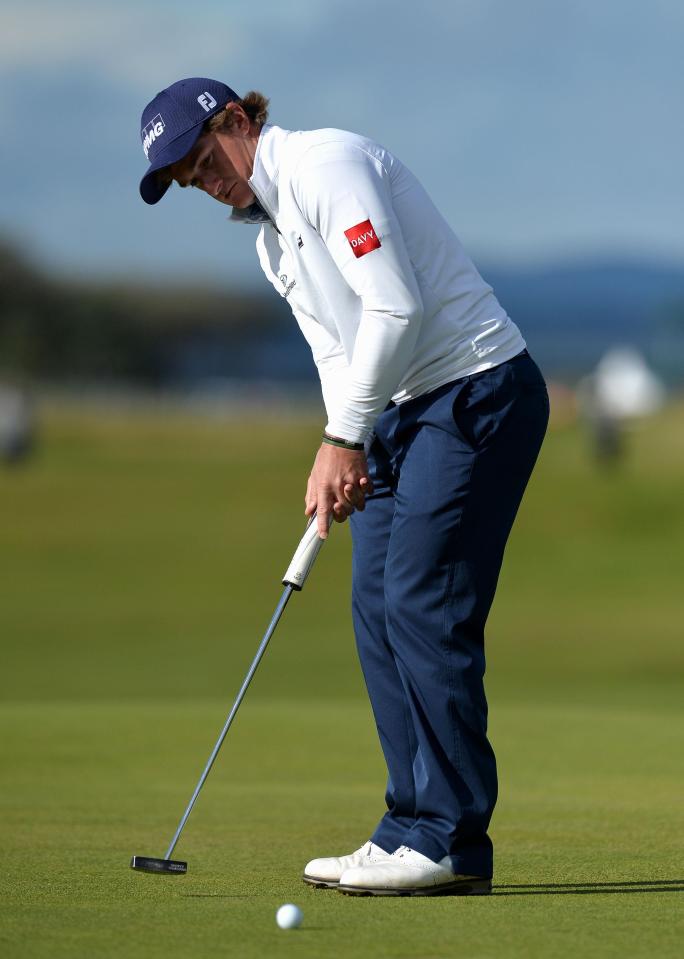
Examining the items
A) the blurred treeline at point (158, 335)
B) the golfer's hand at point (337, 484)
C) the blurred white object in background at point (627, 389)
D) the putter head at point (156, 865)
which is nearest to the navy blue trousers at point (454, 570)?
the golfer's hand at point (337, 484)

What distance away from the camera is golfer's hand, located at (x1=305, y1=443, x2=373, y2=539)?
370 centimetres

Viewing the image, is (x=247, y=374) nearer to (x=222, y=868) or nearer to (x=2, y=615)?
(x=2, y=615)

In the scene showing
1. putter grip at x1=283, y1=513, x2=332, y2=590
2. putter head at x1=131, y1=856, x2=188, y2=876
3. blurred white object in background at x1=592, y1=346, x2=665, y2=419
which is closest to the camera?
putter head at x1=131, y1=856, x2=188, y2=876

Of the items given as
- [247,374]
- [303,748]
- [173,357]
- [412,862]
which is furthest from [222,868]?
[247,374]

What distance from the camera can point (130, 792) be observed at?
561 cm

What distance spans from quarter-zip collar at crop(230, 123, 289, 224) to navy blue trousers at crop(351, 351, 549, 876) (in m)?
0.57

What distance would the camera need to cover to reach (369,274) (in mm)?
3539

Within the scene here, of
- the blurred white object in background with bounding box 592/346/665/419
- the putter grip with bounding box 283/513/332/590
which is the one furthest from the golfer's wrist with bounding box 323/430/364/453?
the blurred white object in background with bounding box 592/346/665/419

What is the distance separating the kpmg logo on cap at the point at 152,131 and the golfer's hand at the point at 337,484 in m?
0.80

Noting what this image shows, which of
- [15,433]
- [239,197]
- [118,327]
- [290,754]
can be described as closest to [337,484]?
[239,197]

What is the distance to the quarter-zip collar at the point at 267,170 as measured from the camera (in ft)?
12.1

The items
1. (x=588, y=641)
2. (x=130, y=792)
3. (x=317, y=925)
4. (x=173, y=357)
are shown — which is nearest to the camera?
(x=317, y=925)

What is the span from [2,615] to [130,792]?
49.7 feet

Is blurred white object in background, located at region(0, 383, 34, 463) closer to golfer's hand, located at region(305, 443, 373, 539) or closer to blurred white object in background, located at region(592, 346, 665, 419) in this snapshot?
blurred white object in background, located at region(592, 346, 665, 419)
